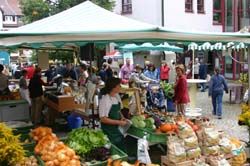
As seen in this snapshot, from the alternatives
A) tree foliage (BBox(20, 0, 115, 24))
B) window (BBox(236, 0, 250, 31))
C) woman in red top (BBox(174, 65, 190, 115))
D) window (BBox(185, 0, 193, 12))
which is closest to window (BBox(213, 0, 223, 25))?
window (BBox(185, 0, 193, 12))

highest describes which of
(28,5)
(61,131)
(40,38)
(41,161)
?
(28,5)

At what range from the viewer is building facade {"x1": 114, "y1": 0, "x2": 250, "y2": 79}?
23.9 meters

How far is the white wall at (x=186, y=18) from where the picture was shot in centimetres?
2436

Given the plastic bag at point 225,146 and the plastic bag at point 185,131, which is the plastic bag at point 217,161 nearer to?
the plastic bag at point 225,146

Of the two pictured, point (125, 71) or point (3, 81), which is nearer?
point (3, 81)

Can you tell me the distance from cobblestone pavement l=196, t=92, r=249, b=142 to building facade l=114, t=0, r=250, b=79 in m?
7.05

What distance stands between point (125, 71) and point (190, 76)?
5.05 meters

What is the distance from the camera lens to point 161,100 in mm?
13492

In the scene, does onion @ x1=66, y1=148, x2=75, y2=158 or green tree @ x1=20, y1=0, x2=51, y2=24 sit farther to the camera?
green tree @ x1=20, y1=0, x2=51, y2=24

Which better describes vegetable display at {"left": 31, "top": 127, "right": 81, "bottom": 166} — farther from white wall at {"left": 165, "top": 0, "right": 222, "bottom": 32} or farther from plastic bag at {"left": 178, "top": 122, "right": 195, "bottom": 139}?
white wall at {"left": 165, "top": 0, "right": 222, "bottom": 32}

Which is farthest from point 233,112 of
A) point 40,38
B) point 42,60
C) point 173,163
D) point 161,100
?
point 42,60

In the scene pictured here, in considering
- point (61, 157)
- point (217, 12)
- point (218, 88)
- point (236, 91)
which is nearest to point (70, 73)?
point (236, 91)

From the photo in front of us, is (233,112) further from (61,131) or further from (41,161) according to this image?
(41,161)

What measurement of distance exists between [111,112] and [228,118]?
689cm
